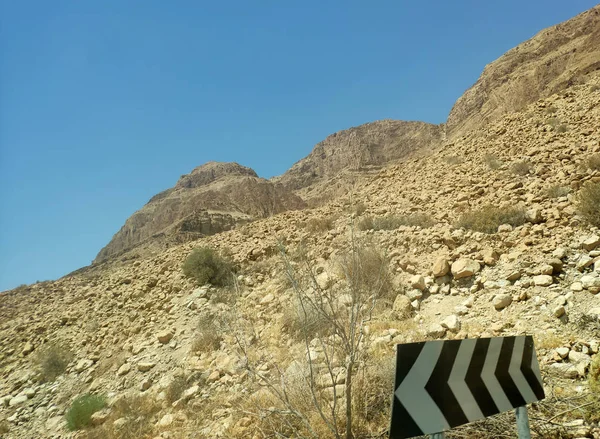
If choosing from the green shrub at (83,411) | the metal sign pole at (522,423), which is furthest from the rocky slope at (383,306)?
the metal sign pole at (522,423)

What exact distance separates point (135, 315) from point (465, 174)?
877 cm

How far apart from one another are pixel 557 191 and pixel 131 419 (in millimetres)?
7347

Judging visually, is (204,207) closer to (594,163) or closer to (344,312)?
(344,312)

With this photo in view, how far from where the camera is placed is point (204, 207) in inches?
1007

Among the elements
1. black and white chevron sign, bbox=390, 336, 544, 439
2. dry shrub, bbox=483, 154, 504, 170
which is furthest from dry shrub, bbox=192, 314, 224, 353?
dry shrub, bbox=483, 154, 504, 170

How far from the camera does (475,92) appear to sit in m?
23.9

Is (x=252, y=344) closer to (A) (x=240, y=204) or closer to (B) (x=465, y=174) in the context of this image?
(B) (x=465, y=174)

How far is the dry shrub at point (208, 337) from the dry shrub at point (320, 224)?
12.0ft

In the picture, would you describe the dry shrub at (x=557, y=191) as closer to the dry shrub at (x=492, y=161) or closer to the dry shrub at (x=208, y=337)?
the dry shrub at (x=492, y=161)

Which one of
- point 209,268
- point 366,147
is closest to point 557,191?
point 209,268

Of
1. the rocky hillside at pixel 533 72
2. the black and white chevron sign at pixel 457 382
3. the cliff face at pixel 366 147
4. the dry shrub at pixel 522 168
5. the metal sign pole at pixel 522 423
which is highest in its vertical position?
the cliff face at pixel 366 147

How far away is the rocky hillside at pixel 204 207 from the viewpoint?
20922mm

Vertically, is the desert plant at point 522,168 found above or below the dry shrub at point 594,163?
above

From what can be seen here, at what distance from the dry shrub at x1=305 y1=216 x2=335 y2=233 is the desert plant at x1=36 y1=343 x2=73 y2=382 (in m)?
5.98
